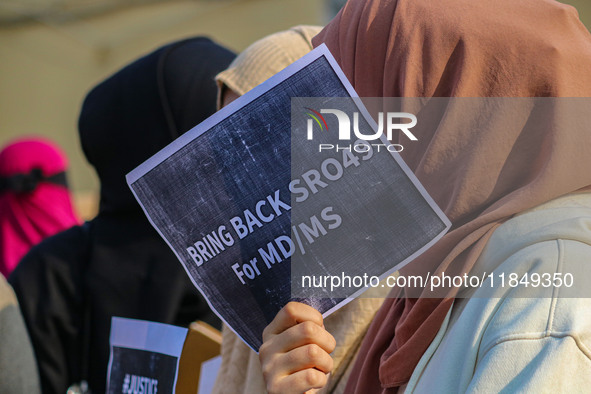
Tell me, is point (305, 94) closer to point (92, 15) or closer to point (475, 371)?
point (475, 371)

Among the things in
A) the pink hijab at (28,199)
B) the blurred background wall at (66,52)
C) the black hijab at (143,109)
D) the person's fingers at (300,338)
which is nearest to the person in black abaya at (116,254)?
the black hijab at (143,109)

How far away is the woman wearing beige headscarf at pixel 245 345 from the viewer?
1.39 meters

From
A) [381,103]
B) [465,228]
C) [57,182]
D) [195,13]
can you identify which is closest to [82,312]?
[57,182]

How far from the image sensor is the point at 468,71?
1.03m

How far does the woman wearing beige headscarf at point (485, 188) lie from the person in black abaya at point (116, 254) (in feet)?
3.78

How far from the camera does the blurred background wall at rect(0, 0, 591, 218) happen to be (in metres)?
9.18

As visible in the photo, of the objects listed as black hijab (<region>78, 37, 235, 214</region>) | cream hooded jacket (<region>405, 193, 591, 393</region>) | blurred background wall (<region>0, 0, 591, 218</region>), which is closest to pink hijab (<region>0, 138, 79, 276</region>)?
black hijab (<region>78, 37, 235, 214</region>)

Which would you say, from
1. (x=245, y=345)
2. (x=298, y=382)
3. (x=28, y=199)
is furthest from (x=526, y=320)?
(x=28, y=199)

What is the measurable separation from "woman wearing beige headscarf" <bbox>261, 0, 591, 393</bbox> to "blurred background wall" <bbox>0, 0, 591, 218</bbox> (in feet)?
27.2

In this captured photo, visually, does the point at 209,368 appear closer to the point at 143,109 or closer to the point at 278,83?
the point at 278,83

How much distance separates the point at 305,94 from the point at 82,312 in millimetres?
1450

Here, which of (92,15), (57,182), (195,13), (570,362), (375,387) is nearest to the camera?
(570,362)

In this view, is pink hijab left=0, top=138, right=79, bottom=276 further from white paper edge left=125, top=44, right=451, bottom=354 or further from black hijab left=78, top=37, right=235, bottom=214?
white paper edge left=125, top=44, right=451, bottom=354

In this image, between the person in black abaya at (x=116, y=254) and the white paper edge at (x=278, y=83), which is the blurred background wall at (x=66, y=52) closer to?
the person in black abaya at (x=116, y=254)
